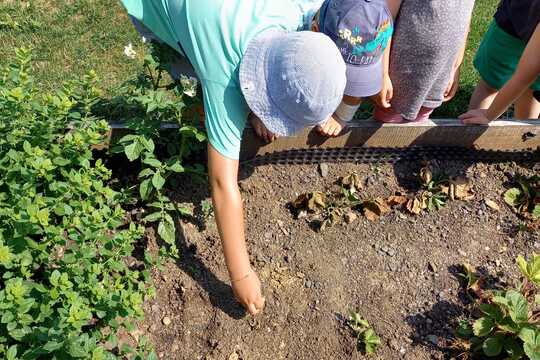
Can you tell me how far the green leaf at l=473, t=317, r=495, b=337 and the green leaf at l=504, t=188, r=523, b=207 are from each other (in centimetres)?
77

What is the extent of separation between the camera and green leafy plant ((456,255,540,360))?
201 centimetres

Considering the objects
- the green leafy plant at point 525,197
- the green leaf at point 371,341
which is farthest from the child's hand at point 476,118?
the green leaf at point 371,341

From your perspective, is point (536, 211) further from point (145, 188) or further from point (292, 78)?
point (145, 188)

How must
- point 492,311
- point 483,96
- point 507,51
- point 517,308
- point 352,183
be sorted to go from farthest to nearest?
point 483,96, point 507,51, point 352,183, point 492,311, point 517,308

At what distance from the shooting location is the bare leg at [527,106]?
9.91 ft

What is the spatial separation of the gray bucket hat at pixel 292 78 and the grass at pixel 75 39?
1648 mm

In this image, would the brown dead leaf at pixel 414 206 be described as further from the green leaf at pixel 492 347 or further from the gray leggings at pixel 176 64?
the gray leggings at pixel 176 64

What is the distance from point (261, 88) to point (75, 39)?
2103mm

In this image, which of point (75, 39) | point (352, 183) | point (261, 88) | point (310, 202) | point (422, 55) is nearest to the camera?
point (261, 88)

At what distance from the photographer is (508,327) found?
2.07 m

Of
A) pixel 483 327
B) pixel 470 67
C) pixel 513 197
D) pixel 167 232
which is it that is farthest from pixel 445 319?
pixel 470 67

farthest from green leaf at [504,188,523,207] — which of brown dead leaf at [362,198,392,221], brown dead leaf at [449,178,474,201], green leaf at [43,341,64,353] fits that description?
green leaf at [43,341,64,353]

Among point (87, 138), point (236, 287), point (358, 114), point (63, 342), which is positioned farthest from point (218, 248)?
point (358, 114)

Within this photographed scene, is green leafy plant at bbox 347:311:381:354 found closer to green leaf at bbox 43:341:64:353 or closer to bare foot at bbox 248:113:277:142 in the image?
bare foot at bbox 248:113:277:142
